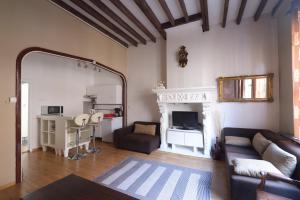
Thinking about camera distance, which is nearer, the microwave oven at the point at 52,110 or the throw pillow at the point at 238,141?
the throw pillow at the point at 238,141

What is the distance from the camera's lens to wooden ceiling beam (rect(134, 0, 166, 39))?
10.4ft

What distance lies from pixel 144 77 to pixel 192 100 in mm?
2076

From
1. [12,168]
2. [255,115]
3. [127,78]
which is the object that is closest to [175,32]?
[127,78]

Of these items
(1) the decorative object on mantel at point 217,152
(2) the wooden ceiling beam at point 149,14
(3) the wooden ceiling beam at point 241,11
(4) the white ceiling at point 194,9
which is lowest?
(1) the decorative object on mantel at point 217,152

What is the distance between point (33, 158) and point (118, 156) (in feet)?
7.06

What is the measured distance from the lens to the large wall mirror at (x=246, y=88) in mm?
3578

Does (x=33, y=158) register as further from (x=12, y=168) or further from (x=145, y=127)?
(x=145, y=127)


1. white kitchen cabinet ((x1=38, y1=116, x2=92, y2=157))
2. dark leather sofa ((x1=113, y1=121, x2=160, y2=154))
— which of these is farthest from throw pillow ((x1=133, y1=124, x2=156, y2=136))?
white kitchen cabinet ((x1=38, y1=116, x2=92, y2=157))

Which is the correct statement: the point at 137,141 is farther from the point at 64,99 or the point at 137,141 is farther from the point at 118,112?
the point at 64,99

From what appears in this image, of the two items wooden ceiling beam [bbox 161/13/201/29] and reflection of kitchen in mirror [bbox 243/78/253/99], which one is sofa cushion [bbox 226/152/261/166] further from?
wooden ceiling beam [bbox 161/13/201/29]

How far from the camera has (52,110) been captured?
15.7ft

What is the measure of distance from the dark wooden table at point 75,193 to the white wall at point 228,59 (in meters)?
3.43

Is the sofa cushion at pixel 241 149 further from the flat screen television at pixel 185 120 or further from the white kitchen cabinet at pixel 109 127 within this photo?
the white kitchen cabinet at pixel 109 127

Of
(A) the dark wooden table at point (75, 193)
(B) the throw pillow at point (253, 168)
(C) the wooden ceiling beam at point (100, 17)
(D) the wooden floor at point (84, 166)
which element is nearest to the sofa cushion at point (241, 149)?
(D) the wooden floor at point (84, 166)
